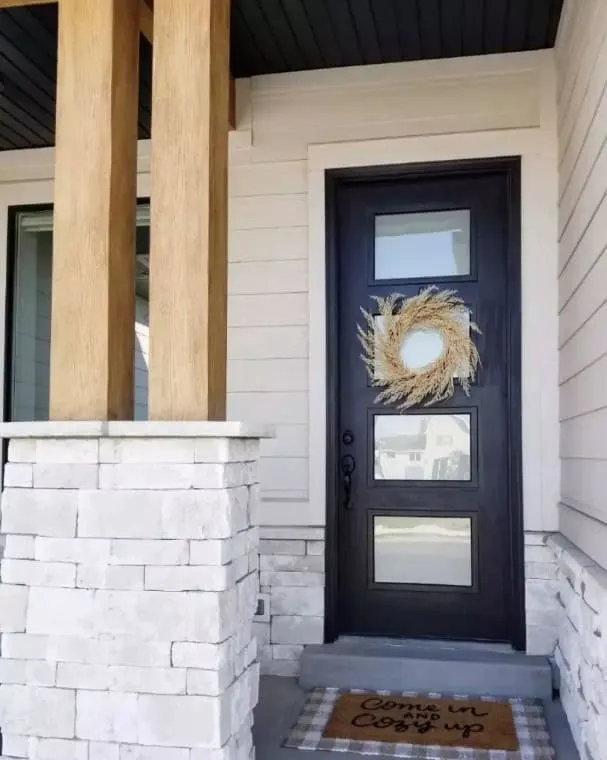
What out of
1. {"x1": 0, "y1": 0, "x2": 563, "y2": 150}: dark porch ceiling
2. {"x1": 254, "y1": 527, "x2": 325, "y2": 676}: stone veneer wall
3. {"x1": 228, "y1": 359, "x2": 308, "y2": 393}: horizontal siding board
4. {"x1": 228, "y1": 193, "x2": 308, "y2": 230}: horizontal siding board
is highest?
{"x1": 0, "y1": 0, "x2": 563, "y2": 150}: dark porch ceiling

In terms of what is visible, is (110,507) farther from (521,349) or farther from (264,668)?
(521,349)

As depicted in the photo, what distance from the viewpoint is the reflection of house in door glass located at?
3.43 metres

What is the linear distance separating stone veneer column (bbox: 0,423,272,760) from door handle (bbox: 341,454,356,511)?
137cm

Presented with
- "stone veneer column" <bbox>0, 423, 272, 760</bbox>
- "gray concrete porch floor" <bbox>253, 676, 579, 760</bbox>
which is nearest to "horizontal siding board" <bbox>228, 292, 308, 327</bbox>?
"stone veneer column" <bbox>0, 423, 272, 760</bbox>

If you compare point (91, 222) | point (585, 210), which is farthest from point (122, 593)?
point (585, 210)

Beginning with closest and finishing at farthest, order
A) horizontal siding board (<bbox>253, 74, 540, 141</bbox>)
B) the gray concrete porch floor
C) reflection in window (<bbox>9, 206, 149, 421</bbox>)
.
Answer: the gray concrete porch floor, horizontal siding board (<bbox>253, 74, 540, 141</bbox>), reflection in window (<bbox>9, 206, 149, 421</bbox>)

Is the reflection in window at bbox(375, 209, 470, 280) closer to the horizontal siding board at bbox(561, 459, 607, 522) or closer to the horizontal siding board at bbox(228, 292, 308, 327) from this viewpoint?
the horizontal siding board at bbox(228, 292, 308, 327)

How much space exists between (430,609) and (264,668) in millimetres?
791

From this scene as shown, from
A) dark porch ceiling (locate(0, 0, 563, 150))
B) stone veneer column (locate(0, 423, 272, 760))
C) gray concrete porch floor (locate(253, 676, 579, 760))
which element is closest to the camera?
stone veneer column (locate(0, 423, 272, 760))

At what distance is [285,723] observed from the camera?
282cm

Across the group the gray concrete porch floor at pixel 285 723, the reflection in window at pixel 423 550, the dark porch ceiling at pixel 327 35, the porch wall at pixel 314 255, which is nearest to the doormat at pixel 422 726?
the gray concrete porch floor at pixel 285 723

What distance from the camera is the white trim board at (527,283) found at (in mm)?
3230

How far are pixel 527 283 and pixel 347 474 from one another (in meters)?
1.17

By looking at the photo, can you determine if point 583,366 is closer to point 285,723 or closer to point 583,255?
point 583,255
